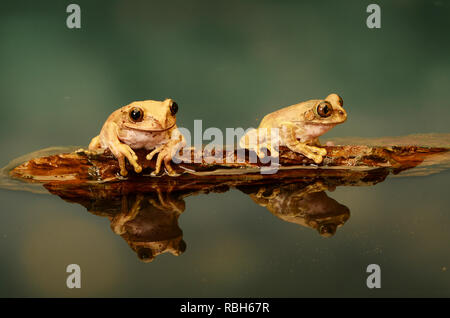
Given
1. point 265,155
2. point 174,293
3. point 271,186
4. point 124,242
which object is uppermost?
point 265,155

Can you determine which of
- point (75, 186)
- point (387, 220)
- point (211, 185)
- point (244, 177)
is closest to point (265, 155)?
point (244, 177)

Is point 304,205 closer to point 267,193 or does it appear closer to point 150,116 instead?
point 267,193

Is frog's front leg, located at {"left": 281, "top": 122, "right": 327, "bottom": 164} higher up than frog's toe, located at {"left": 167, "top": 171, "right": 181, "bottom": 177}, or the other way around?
frog's front leg, located at {"left": 281, "top": 122, "right": 327, "bottom": 164}

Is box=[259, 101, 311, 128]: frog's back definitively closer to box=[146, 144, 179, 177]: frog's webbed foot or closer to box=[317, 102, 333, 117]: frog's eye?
box=[317, 102, 333, 117]: frog's eye

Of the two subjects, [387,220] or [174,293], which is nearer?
[174,293]

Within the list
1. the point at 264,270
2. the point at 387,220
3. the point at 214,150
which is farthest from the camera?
the point at 214,150

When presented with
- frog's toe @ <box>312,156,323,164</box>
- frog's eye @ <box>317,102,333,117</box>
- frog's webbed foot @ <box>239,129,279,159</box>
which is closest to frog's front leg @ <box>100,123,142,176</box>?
frog's webbed foot @ <box>239,129,279,159</box>

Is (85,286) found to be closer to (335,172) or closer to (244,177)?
(244,177)
